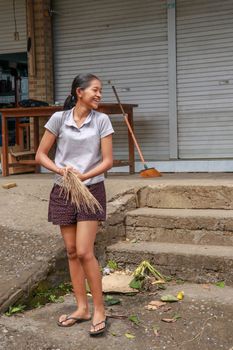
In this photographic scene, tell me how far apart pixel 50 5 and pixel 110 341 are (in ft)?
22.3

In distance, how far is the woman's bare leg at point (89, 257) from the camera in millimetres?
3713

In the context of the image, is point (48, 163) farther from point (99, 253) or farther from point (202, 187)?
point (202, 187)

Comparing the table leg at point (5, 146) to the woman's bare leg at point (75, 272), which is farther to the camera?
the table leg at point (5, 146)

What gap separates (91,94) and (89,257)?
3.79ft

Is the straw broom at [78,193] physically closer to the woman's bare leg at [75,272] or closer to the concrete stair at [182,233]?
the woman's bare leg at [75,272]

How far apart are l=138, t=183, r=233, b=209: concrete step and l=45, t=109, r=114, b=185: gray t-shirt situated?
7.04 ft

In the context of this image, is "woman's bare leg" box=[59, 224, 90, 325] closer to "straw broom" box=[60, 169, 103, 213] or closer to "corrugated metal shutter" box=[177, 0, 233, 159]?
"straw broom" box=[60, 169, 103, 213]

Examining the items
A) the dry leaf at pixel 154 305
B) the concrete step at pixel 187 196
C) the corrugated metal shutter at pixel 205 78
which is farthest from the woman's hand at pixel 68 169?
the corrugated metal shutter at pixel 205 78

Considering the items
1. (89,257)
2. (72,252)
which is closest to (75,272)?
(72,252)

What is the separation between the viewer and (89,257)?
3723mm

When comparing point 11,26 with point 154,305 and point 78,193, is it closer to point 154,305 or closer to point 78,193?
point 78,193

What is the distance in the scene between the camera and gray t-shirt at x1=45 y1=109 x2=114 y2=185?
12.3ft

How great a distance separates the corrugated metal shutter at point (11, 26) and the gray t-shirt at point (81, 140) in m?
6.02

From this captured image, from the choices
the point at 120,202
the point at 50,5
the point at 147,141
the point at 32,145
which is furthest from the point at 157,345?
the point at 50,5
